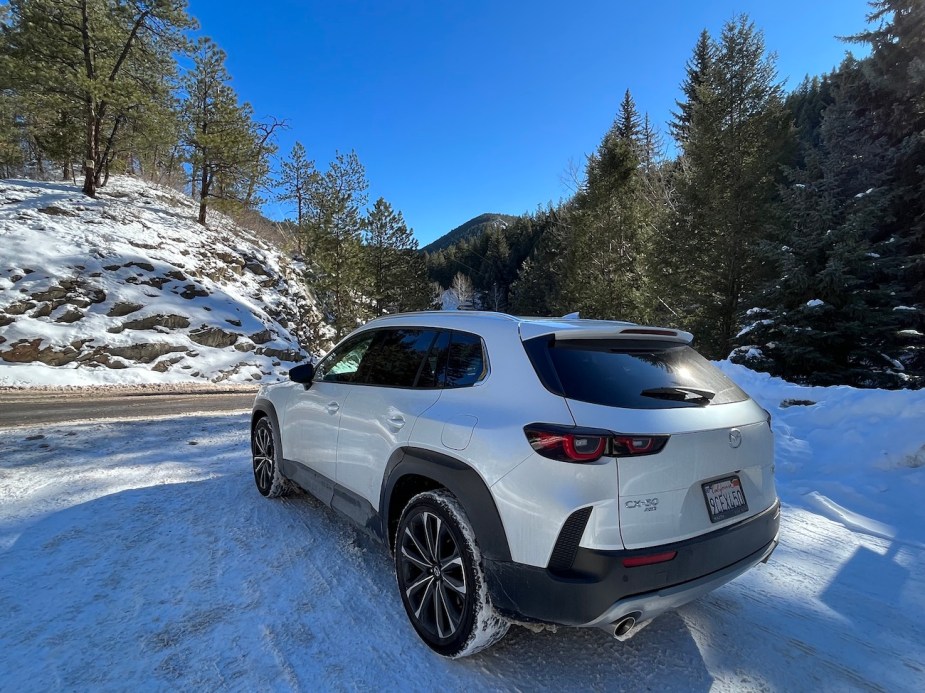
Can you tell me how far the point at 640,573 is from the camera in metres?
1.84

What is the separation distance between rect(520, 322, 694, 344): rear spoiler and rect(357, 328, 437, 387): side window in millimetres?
735

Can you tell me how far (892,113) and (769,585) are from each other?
17385mm

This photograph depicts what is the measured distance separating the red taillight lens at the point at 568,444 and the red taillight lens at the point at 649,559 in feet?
1.42

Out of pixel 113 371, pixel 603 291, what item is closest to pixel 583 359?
pixel 113 371

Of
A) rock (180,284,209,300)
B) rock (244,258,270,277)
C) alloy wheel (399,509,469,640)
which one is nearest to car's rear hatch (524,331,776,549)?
alloy wheel (399,509,469,640)

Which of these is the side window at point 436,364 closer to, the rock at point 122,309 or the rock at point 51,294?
the rock at point 122,309

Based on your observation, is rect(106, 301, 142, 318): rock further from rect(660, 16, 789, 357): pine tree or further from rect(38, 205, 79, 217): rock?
rect(660, 16, 789, 357): pine tree

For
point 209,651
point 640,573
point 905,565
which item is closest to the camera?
point 640,573

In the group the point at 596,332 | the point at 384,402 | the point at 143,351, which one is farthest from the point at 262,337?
the point at 596,332

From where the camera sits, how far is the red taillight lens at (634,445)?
6.11 feet

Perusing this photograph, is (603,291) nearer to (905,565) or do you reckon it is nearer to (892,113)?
(892,113)

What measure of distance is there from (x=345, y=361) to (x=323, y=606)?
1.72 meters

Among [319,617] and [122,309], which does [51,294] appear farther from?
[319,617]

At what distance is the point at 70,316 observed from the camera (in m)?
13.7
